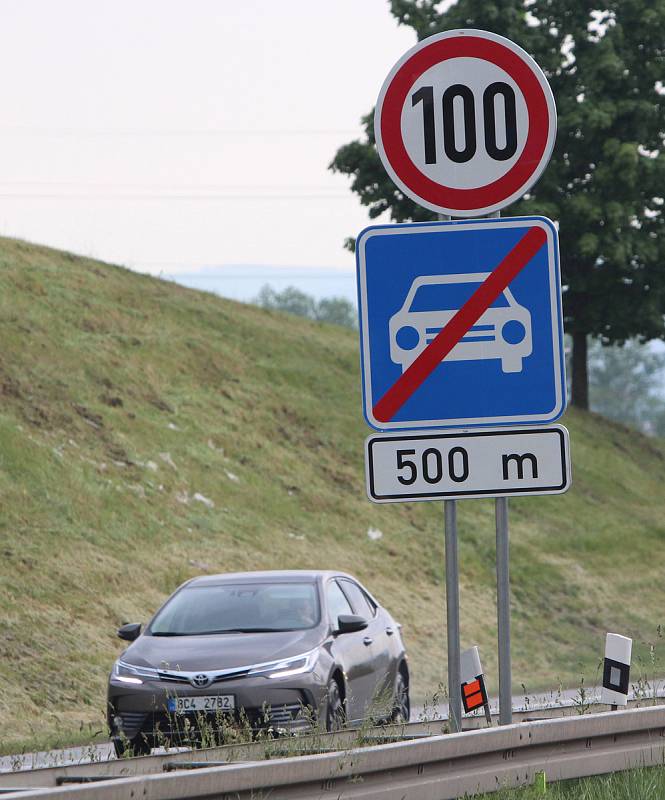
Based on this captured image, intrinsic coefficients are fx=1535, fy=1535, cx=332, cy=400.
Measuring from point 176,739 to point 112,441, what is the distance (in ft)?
55.7

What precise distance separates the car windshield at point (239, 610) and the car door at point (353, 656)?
0.78ft

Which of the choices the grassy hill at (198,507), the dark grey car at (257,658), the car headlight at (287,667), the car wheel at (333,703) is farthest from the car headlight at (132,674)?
the grassy hill at (198,507)

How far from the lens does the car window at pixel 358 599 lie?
14.2 m

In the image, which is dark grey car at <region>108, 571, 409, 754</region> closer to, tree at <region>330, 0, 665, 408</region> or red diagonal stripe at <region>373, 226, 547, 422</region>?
red diagonal stripe at <region>373, 226, 547, 422</region>

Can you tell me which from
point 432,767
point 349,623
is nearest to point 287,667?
point 349,623

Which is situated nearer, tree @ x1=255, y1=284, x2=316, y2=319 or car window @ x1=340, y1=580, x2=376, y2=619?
car window @ x1=340, y1=580, x2=376, y2=619

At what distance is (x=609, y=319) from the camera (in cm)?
4553

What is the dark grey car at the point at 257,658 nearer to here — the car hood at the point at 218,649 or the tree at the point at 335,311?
the car hood at the point at 218,649

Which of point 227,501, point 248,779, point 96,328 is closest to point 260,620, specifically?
point 248,779

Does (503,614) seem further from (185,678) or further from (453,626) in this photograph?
(185,678)

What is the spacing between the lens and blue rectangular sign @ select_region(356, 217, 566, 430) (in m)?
5.96

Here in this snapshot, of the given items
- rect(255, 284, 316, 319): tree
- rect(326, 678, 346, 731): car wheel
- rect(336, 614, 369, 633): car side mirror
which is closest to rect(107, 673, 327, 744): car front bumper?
Result: rect(326, 678, 346, 731): car wheel

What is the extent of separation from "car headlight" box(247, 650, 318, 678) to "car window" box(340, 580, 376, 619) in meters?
1.88

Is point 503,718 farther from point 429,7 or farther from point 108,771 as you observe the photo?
point 429,7
